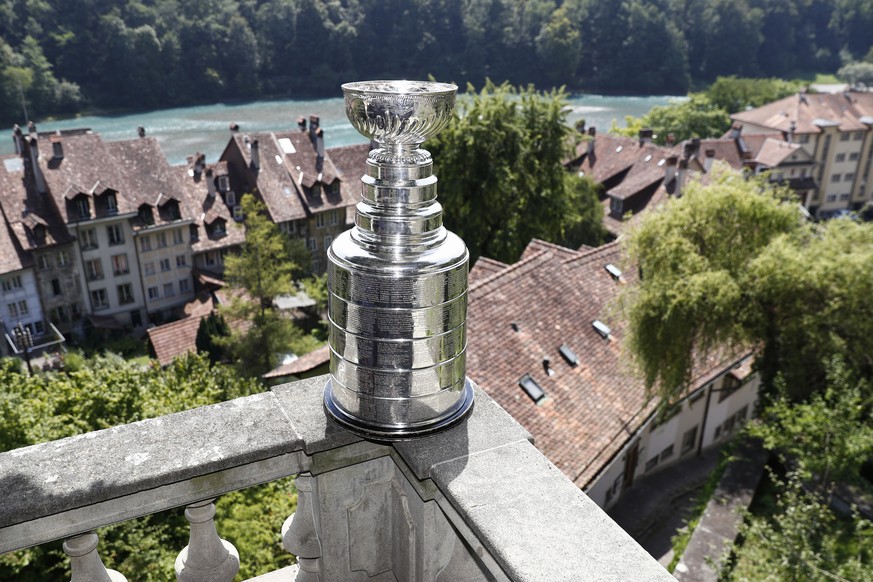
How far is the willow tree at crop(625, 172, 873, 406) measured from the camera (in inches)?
687

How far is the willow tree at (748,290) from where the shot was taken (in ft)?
57.3

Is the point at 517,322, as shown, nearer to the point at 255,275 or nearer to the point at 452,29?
the point at 255,275

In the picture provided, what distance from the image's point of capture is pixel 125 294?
38.8 metres

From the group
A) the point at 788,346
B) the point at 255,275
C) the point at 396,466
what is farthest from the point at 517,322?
the point at 255,275

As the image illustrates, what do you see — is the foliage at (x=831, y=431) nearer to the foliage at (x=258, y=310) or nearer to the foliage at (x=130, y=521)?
the foliage at (x=130, y=521)

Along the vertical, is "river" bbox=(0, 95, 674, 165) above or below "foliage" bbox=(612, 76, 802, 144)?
below

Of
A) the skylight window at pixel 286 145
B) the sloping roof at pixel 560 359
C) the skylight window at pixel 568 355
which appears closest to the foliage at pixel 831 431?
the sloping roof at pixel 560 359

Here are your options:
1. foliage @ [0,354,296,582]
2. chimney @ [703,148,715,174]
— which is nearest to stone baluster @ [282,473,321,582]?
foliage @ [0,354,296,582]

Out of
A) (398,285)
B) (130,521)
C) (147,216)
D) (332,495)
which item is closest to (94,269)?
(147,216)

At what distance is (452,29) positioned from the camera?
110000mm

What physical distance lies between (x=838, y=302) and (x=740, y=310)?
6.89ft

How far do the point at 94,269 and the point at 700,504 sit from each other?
1209 inches

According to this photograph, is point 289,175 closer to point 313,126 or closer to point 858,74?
point 313,126

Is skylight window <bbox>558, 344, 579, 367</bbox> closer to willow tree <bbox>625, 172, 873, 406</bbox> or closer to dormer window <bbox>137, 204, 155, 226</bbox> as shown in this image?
willow tree <bbox>625, 172, 873, 406</bbox>
